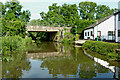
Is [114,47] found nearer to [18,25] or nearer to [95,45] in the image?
[95,45]

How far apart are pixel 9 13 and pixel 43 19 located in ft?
65.8

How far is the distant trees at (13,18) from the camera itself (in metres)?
30.8

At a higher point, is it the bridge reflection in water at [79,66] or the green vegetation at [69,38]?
the green vegetation at [69,38]

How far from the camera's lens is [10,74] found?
617 centimetres

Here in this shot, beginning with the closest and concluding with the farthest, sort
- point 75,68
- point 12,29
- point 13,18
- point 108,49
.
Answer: point 75,68 → point 108,49 → point 12,29 → point 13,18

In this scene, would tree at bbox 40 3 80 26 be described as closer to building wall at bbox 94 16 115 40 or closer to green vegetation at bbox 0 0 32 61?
green vegetation at bbox 0 0 32 61

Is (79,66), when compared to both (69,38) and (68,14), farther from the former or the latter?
(68,14)

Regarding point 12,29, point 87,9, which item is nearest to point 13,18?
point 12,29

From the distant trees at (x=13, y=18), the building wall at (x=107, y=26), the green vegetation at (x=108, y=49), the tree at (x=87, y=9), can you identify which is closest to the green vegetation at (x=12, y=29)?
the distant trees at (x=13, y=18)

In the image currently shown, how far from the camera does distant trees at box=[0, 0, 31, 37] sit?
30.8 metres

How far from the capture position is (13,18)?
43.8 metres

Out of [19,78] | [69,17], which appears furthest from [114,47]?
[69,17]

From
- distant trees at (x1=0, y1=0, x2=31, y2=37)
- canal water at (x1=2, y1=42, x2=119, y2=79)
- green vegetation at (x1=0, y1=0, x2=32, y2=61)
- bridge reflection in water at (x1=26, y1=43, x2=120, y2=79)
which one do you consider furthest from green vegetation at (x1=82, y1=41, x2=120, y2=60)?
distant trees at (x1=0, y1=0, x2=31, y2=37)

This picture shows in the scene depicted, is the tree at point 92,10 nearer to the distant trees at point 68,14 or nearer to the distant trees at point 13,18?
the distant trees at point 68,14
